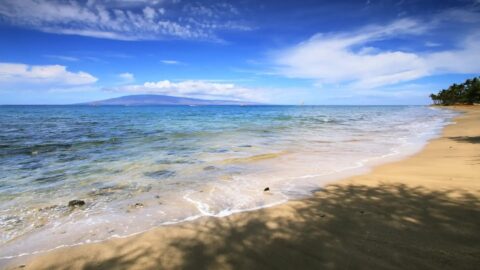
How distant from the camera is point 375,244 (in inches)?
152

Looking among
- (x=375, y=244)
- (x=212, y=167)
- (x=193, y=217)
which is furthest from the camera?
(x=212, y=167)

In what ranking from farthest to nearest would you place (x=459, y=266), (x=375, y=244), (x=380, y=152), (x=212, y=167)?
(x=380, y=152) → (x=212, y=167) → (x=375, y=244) → (x=459, y=266)

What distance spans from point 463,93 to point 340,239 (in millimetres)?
134935

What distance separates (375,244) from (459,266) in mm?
928

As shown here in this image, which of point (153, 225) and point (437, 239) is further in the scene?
point (153, 225)

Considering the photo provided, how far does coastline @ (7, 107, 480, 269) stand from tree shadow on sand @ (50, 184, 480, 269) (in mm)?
13

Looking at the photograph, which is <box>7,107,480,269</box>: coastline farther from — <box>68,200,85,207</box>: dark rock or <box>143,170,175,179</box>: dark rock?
<box>143,170,175,179</box>: dark rock

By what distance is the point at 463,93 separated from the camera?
350ft

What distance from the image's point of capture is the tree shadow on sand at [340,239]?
11.5ft

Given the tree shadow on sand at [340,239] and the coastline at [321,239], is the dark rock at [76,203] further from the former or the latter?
the tree shadow on sand at [340,239]

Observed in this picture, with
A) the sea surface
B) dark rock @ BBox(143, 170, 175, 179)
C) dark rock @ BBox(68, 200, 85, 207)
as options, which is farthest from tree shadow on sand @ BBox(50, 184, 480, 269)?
dark rock @ BBox(143, 170, 175, 179)

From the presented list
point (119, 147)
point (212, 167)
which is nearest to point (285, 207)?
point (212, 167)

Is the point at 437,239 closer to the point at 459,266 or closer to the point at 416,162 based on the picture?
the point at 459,266

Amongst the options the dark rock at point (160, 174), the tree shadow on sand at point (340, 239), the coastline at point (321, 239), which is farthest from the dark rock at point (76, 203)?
the tree shadow on sand at point (340, 239)
